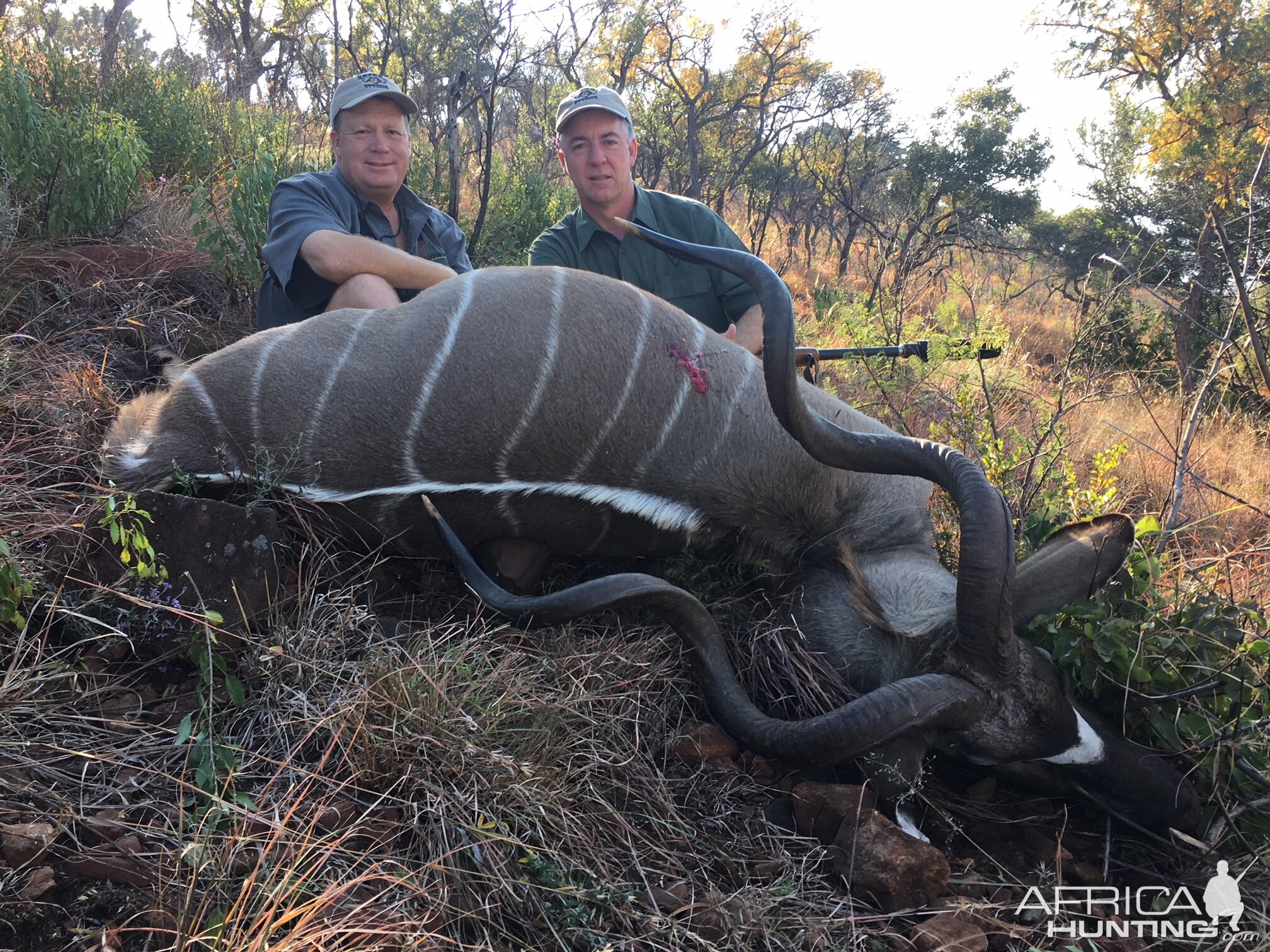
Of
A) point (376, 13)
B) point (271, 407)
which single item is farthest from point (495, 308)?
point (376, 13)

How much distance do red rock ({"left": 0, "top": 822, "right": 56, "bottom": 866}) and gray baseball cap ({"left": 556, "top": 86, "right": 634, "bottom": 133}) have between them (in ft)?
10.5

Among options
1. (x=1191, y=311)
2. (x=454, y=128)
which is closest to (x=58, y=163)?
(x=454, y=128)

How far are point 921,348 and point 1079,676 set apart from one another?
6.53 feet

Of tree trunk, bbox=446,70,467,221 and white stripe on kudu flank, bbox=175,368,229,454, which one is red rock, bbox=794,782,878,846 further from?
tree trunk, bbox=446,70,467,221

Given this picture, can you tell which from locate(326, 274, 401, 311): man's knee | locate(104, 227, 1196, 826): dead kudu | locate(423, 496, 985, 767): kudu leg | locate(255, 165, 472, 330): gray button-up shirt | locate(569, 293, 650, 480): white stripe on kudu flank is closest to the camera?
locate(423, 496, 985, 767): kudu leg

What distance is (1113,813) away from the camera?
212cm

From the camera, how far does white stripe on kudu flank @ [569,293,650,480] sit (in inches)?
97.6

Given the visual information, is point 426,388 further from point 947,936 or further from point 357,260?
point 947,936

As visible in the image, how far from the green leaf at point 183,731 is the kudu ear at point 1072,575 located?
6.53 ft

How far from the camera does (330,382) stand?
2.44 meters

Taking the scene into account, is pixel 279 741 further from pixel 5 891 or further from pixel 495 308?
pixel 495 308

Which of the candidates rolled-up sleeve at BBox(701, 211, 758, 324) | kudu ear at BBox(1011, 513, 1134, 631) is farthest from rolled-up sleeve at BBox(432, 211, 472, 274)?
kudu ear at BBox(1011, 513, 1134, 631)

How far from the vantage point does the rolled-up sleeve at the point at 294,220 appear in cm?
313

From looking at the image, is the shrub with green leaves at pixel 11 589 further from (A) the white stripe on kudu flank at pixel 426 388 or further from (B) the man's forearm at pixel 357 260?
A: (B) the man's forearm at pixel 357 260
